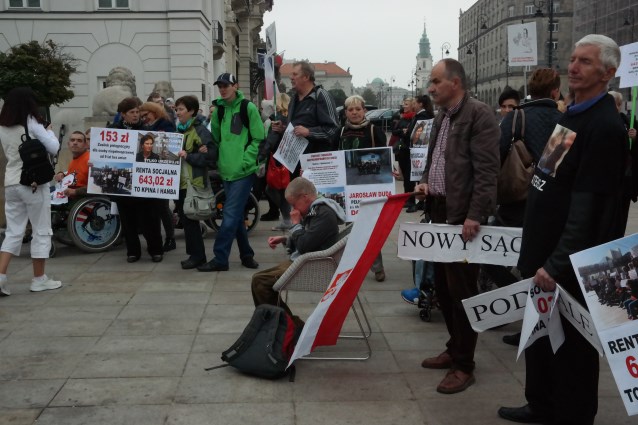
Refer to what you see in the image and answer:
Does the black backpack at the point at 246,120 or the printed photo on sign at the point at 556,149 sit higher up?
the black backpack at the point at 246,120

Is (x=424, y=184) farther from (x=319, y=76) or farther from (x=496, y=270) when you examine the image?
(x=319, y=76)

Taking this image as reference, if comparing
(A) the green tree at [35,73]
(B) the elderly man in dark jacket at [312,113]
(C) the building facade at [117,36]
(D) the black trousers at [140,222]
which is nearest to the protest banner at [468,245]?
(B) the elderly man in dark jacket at [312,113]

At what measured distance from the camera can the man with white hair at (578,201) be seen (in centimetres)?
322

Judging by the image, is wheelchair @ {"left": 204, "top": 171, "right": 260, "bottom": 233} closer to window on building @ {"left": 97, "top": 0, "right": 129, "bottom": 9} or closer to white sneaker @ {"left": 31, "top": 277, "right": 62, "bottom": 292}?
white sneaker @ {"left": 31, "top": 277, "right": 62, "bottom": 292}

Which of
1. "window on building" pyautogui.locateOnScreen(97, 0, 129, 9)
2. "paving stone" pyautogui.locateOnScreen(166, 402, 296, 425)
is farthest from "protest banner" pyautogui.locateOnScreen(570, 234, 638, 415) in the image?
"window on building" pyautogui.locateOnScreen(97, 0, 129, 9)

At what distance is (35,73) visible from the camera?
70.3 feet

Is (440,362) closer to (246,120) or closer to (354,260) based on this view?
(354,260)

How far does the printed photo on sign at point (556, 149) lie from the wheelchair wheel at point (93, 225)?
622 centimetres

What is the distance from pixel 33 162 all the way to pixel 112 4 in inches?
844

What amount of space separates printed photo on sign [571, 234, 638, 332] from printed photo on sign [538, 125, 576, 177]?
1.71 feet

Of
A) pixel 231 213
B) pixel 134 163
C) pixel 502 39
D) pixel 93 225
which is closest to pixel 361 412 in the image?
pixel 231 213

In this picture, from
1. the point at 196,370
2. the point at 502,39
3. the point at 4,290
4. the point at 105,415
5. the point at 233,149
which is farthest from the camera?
the point at 502,39

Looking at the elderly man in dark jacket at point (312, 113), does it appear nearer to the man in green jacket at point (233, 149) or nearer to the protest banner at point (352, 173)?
the protest banner at point (352, 173)

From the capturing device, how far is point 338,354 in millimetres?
5094
